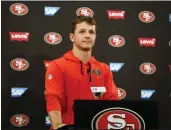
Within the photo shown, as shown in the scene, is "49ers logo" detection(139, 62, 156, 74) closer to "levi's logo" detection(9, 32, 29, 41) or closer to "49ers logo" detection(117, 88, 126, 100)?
"49ers logo" detection(117, 88, 126, 100)

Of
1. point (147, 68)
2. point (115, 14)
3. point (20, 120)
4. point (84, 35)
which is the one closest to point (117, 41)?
point (115, 14)

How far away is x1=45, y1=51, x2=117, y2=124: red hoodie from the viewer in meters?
2.68

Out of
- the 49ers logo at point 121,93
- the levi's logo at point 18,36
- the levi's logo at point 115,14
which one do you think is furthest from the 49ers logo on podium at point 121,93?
the levi's logo at point 18,36

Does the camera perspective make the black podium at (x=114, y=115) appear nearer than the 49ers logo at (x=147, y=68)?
Yes

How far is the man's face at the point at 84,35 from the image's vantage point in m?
2.78

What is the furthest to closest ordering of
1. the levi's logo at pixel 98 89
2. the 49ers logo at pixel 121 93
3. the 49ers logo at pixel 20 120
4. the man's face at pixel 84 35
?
the 49ers logo at pixel 121 93
the 49ers logo at pixel 20 120
the man's face at pixel 84 35
the levi's logo at pixel 98 89

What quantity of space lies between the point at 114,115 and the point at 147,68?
1.87 metres

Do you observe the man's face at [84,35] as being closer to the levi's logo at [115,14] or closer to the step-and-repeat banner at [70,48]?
the step-and-repeat banner at [70,48]

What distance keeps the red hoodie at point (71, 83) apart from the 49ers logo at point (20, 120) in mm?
569

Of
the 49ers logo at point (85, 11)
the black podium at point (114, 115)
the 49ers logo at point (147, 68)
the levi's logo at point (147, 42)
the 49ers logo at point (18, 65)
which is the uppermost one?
the 49ers logo at point (85, 11)

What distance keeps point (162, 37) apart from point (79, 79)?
114cm

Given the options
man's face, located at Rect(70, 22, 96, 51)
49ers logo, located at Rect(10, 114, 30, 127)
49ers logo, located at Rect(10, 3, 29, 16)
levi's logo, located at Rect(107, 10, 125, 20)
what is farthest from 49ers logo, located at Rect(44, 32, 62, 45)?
49ers logo, located at Rect(10, 114, 30, 127)

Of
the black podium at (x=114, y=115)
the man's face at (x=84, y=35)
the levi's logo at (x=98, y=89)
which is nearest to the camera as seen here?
the black podium at (x=114, y=115)

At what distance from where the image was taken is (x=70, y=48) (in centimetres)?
328
